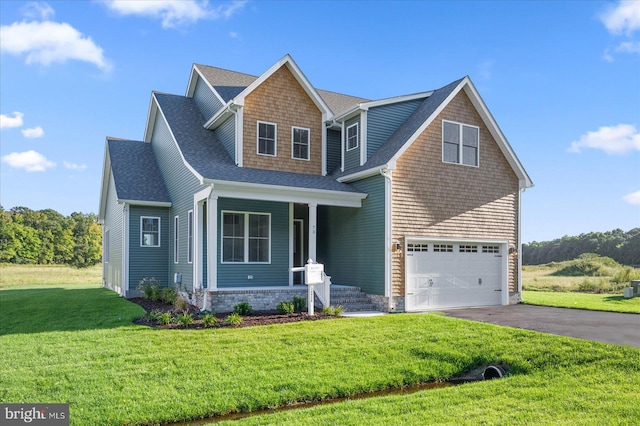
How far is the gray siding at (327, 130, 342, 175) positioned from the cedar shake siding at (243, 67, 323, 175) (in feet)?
2.18

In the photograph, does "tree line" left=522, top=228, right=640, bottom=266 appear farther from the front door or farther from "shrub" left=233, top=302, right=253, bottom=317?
"shrub" left=233, top=302, right=253, bottom=317

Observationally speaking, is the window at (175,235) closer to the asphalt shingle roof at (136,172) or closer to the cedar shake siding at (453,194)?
the asphalt shingle roof at (136,172)

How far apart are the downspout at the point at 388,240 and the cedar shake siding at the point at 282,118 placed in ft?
11.1

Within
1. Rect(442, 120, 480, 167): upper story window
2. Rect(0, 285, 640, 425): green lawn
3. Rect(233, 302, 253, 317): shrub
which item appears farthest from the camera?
Rect(442, 120, 480, 167): upper story window

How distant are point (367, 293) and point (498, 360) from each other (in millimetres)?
6579

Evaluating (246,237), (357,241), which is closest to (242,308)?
(246,237)

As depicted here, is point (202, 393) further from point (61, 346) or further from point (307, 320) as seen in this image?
point (307, 320)

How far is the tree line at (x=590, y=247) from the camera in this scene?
47.2 m

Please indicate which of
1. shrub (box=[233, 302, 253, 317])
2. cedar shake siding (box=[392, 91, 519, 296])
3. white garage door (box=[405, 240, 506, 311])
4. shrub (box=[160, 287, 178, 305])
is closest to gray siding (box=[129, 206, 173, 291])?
shrub (box=[160, 287, 178, 305])

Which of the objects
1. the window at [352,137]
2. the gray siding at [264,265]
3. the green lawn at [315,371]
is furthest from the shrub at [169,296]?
the window at [352,137]

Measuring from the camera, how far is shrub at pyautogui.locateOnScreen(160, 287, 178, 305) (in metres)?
15.8

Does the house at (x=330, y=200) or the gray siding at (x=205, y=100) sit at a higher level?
the gray siding at (x=205, y=100)

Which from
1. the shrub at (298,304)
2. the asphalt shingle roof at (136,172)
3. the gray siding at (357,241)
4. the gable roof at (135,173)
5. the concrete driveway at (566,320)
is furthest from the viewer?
the asphalt shingle roof at (136,172)

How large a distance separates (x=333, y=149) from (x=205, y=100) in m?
5.37
